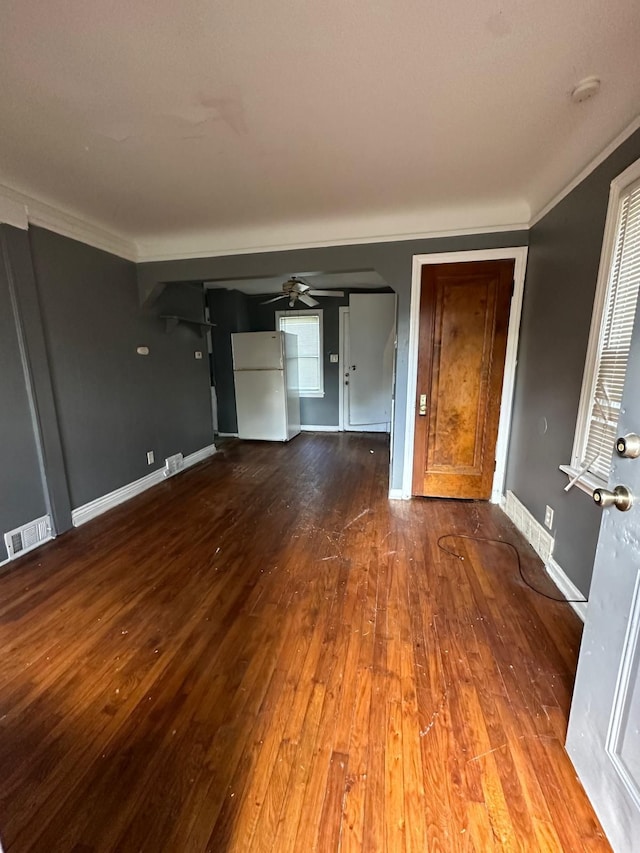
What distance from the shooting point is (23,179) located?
214 cm

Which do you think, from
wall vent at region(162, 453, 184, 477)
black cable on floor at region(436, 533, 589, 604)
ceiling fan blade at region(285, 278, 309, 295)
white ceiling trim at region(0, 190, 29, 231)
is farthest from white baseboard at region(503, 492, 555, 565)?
white ceiling trim at region(0, 190, 29, 231)

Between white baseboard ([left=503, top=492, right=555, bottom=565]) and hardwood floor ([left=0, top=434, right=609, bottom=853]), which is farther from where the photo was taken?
white baseboard ([left=503, top=492, right=555, bottom=565])

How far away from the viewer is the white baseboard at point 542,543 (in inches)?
71.2

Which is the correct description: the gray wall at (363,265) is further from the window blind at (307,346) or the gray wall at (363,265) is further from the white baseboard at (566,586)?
the window blind at (307,346)

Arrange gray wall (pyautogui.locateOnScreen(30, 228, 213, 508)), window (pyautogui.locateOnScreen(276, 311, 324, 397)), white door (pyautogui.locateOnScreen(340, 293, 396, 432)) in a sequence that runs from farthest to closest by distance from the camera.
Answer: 1. window (pyautogui.locateOnScreen(276, 311, 324, 397))
2. white door (pyautogui.locateOnScreen(340, 293, 396, 432))
3. gray wall (pyautogui.locateOnScreen(30, 228, 213, 508))

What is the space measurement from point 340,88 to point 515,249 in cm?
190

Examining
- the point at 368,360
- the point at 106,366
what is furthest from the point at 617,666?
the point at 368,360

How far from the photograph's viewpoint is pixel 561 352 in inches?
82.3

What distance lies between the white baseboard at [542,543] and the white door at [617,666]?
602 mm

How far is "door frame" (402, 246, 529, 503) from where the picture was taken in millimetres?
2713

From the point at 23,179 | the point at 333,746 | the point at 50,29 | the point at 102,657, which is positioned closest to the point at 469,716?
the point at 333,746

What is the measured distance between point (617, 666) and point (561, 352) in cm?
175

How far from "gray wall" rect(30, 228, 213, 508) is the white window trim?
343cm

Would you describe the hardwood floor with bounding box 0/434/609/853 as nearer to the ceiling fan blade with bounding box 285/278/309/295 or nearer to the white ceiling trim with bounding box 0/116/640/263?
the white ceiling trim with bounding box 0/116/640/263
